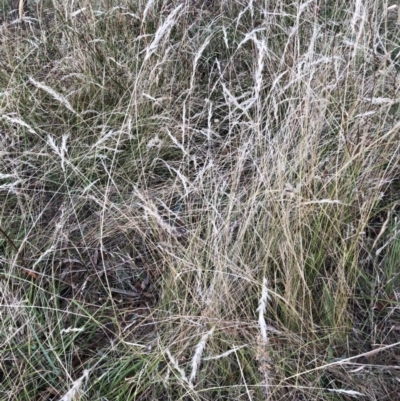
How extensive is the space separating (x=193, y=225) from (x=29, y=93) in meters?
1.04

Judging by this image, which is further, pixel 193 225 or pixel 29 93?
pixel 29 93

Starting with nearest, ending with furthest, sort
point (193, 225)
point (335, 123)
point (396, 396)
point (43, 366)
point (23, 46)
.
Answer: point (396, 396) → point (43, 366) → point (193, 225) → point (335, 123) → point (23, 46)

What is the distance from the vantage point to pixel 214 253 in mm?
1527

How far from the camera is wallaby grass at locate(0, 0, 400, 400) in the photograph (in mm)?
1393

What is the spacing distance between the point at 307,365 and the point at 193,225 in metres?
0.59

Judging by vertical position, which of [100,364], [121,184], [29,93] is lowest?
[100,364]

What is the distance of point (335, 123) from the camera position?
190 centimetres

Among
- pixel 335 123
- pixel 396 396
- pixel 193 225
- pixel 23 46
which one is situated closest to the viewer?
pixel 396 396

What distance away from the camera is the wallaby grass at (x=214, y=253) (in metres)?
1.39

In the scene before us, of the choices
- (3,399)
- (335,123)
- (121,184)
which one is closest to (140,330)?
(3,399)

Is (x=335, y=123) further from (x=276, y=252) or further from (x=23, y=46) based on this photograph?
(x=23, y=46)

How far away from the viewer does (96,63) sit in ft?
7.59

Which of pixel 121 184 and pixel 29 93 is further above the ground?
pixel 29 93

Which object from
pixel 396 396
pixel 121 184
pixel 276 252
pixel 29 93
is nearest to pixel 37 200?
pixel 121 184
